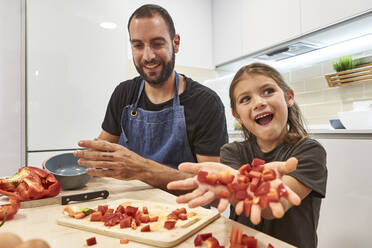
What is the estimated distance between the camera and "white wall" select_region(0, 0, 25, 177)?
2.24m

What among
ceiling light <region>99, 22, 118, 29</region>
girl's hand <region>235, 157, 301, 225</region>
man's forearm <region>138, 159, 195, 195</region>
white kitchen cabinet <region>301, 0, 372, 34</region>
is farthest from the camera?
ceiling light <region>99, 22, 118, 29</region>

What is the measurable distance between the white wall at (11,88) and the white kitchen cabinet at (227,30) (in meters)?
2.19

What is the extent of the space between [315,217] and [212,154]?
25.1 inches

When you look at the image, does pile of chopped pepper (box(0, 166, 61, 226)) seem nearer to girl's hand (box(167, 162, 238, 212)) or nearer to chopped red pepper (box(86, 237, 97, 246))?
chopped red pepper (box(86, 237, 97, 246))

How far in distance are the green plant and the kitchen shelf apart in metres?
0.04

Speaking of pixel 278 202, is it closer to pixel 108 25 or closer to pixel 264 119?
pixel 264 119

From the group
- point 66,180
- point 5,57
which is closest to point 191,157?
point 66,180

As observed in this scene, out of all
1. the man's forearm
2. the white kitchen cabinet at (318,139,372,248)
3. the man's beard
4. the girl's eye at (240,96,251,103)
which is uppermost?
the man's beard

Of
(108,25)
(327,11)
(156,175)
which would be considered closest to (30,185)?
(156,175)

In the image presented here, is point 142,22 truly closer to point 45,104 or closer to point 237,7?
point 45,104

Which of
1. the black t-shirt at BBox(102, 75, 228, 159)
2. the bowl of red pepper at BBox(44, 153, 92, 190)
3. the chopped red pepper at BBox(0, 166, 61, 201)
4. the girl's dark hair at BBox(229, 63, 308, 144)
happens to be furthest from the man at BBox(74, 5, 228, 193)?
the chopped red pepper at BBox(0, 166, 61, 201)

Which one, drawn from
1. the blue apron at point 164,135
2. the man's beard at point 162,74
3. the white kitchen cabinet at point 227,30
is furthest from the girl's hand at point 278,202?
the white kitchen cabinet at point 227,30

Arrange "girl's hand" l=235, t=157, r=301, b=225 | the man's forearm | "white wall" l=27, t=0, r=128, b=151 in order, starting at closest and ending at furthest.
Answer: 1. "girl's hand" l=235, t=157, r=301, b=225
2. the man's forearm
3. "white wall" l=27, t=0, r=128, b=151

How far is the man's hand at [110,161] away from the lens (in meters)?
1.06
